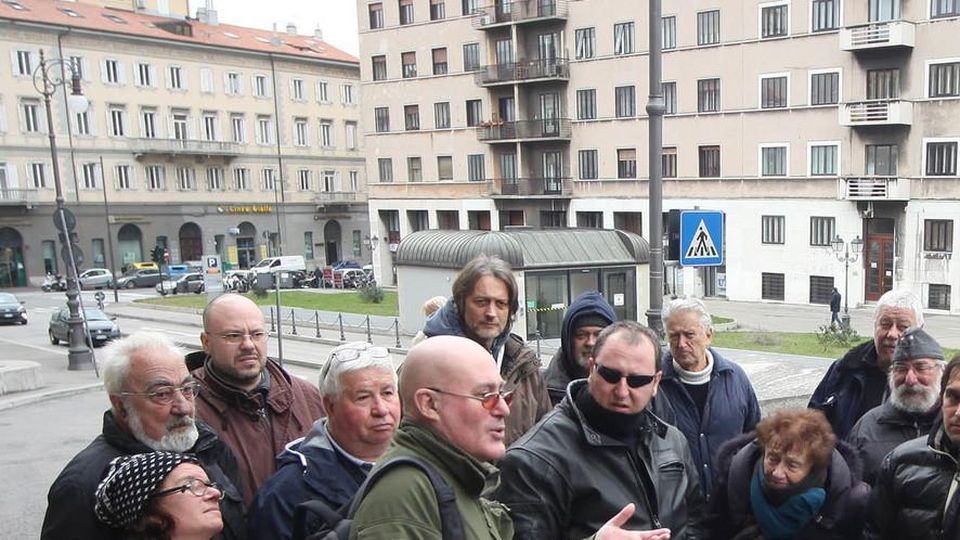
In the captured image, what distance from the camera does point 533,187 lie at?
42.6m

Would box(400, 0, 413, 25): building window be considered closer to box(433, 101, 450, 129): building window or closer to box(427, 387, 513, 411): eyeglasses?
box(433, 101, 450, 129): building window

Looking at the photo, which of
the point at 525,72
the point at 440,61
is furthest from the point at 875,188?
the point at 440,61

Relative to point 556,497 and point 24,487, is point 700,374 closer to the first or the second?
point 556,497

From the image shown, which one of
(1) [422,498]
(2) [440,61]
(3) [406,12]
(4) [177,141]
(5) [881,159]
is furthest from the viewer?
(4) [177,141]

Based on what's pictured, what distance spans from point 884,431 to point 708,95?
34.7 metres

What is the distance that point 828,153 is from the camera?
3300 cm

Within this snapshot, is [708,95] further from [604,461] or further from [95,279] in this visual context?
[95,279]

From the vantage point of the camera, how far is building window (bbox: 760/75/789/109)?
3388 cm

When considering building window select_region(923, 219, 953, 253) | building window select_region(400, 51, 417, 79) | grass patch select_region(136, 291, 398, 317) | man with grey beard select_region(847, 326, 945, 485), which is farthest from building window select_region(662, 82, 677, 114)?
man with grey beard select_region(847, 326, 945, 485)

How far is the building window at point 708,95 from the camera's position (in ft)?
117

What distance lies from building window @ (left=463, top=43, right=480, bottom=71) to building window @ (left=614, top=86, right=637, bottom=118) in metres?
9.04

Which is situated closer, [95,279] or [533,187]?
[533,187]

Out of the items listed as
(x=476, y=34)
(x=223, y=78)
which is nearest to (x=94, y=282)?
(x=223, y=78)

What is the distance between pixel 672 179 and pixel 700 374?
1368 inches
